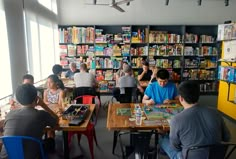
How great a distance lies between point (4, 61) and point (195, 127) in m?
3.15

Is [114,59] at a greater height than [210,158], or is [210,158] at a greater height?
[114,59]

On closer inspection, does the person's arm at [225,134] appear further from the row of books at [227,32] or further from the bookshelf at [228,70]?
the row of books at [227,32]

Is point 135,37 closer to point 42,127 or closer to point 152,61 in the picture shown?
point 152,61

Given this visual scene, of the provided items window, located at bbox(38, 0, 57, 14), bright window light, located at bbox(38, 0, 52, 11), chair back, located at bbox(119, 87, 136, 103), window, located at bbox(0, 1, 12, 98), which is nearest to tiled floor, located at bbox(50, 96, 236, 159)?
chair back, located at bbox(119, 87, 136, 103)

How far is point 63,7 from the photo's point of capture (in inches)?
264

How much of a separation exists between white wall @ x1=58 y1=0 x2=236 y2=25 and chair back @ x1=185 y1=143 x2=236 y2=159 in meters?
5.57

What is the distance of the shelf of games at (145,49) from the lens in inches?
256

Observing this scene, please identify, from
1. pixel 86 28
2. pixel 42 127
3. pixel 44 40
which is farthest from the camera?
pixel 86 28

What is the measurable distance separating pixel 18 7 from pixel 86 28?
2.75 meters

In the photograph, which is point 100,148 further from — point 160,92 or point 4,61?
point 4,61

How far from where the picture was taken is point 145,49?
6.56 metres

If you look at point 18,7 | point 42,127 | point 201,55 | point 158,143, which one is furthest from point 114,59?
point 42,127

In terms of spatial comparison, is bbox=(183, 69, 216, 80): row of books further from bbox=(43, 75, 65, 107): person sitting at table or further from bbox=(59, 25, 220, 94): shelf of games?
bbox=(43, 75, 65, 107): person sitting at table

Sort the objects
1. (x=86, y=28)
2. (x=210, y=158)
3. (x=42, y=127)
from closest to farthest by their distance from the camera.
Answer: (x=210, y=158) < (x=42, y=127) < (x=86, y=28)
